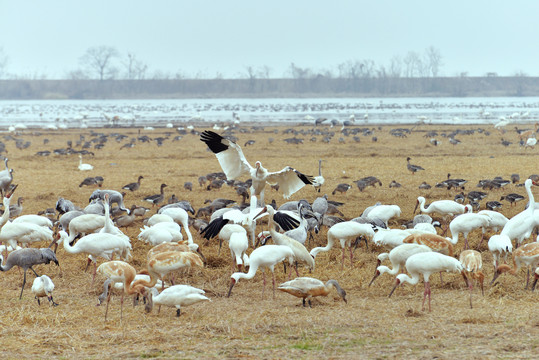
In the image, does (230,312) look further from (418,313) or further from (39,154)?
(39,154)

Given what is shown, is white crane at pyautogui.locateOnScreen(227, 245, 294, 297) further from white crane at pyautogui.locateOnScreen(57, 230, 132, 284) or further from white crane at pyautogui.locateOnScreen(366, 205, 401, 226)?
white crane at pyautogui.locateOnScreen(366, 205, 401, 226)

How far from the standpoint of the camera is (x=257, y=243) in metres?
8.26

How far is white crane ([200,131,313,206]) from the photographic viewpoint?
942cm

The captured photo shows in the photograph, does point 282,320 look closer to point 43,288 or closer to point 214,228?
point 43,288

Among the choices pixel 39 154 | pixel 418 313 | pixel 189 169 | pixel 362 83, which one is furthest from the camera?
pixel 362 83

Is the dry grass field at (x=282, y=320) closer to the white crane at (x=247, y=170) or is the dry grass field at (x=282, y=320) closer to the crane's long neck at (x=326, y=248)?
the crane's long neck at (x=326, y=248)

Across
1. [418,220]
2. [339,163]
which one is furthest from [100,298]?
[339,163]

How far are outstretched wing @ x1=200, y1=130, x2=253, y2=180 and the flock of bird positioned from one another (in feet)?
0.05

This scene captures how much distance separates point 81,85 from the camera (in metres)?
93.4

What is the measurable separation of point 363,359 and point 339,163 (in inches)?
517

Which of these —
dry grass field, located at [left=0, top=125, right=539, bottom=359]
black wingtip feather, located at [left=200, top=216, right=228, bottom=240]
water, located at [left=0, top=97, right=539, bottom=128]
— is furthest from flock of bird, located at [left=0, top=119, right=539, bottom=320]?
water, located at [left=0, top=97, right=539, bottom=128]

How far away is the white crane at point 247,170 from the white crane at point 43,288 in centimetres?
371

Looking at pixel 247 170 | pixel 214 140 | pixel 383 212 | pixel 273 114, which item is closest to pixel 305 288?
pixel 383 212

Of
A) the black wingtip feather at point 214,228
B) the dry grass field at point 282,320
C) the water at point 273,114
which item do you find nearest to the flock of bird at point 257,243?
the black wingtip feather at point 214,228
